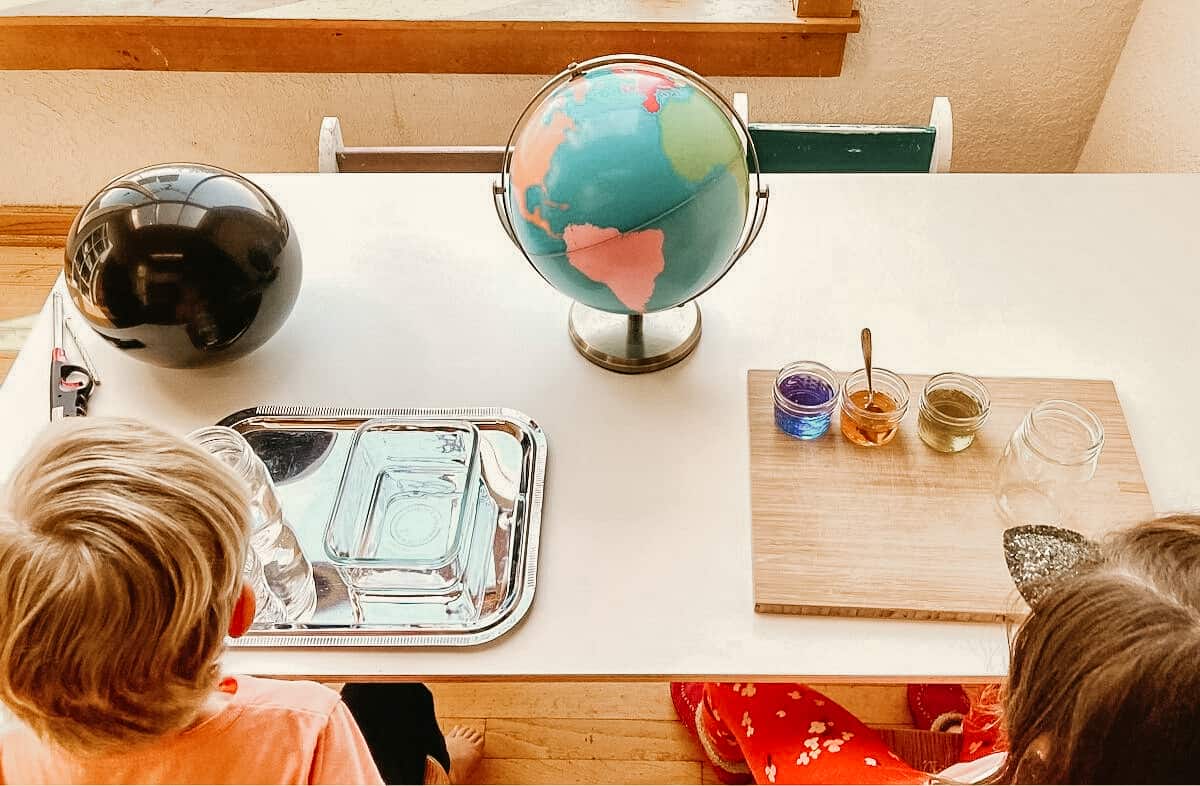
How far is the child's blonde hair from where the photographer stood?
25.4 inches

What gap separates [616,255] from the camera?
3.04 ft

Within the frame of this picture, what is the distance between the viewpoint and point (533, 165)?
3.05 feet

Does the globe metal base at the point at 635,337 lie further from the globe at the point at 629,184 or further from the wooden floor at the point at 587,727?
the wooden floor at the point at 587,727

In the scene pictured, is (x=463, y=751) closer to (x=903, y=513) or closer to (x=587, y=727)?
(x=587, y=727)

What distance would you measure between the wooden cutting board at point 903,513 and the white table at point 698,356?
2 cm

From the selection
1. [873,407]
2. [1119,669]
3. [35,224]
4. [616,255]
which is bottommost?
[1119,669]

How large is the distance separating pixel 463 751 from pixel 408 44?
4.60 ft

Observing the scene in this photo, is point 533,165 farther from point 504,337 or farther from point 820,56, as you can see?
point 820,56

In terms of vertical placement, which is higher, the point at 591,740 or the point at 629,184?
the point at 629,184

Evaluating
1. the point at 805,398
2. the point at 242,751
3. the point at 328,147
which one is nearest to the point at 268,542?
the point at 242,751

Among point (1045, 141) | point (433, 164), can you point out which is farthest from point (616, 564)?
point (1045, 141)

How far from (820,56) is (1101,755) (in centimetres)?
163

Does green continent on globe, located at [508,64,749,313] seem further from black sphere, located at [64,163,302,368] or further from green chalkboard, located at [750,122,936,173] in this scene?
green chalkboard, located at [750,122,936,173]

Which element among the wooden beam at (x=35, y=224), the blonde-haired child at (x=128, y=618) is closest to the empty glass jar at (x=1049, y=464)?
the blonde-haired child at (x=128, y=618)
